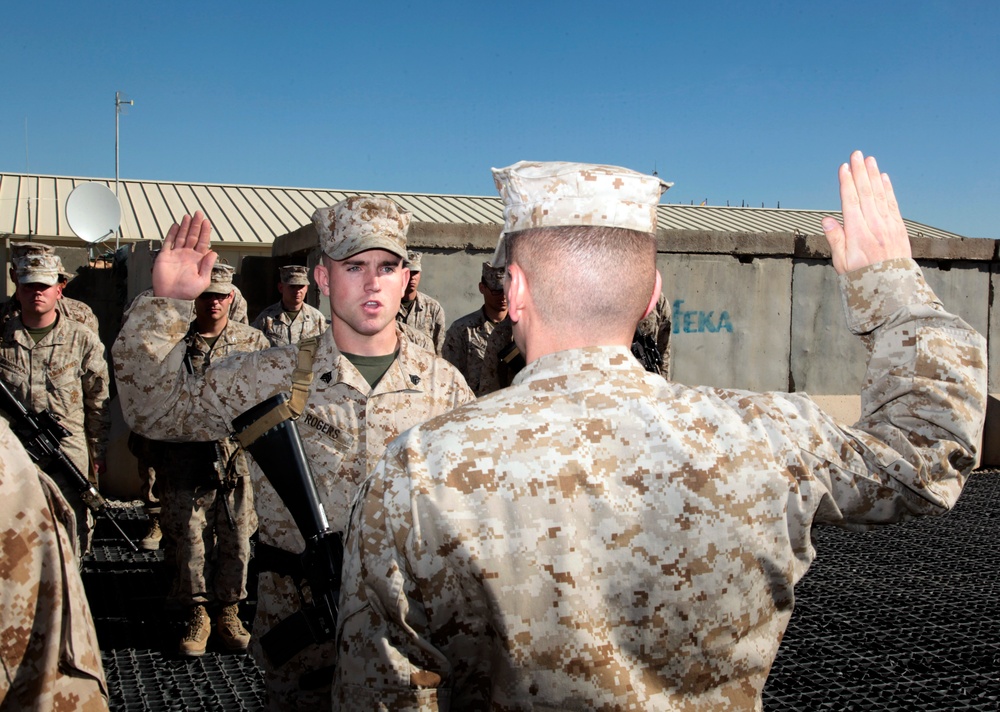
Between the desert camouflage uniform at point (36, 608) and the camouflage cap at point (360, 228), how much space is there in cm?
127

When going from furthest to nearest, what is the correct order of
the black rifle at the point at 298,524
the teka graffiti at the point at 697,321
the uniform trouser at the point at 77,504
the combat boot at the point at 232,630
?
the teka graffiti at the point at 697,321
the uniform trouser at the point at 77,504
the combat boot at the point at 232,630
the black rifle at the point at 298,524

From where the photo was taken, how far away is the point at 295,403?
2.32 meters

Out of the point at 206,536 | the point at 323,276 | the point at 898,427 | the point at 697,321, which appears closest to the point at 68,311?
the point at 206,536

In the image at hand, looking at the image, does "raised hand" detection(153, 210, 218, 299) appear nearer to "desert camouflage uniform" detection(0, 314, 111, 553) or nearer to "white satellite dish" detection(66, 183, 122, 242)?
"desert camouflage uniform" detection(0, 314, 111, 553)

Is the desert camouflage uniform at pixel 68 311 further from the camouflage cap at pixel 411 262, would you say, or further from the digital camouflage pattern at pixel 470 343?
the digital camouflage pattern at pixel 470 343

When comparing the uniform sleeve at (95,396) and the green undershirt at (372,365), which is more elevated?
the green undershirt at (372,365)

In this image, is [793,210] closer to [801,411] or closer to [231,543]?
[231,543]

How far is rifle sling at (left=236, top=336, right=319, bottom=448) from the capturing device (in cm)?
214

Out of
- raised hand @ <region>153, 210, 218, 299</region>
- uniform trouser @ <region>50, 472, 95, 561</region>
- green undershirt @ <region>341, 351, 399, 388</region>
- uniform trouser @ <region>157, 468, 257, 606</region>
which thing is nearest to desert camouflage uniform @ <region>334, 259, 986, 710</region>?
raised hand @ <region>153, 210, 218, 299</region>

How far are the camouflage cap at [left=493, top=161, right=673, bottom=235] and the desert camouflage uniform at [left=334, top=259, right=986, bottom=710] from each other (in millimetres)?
210

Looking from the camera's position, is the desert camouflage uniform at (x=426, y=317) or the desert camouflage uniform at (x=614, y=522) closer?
the desert camouflage uniform at (x=614, y=522)

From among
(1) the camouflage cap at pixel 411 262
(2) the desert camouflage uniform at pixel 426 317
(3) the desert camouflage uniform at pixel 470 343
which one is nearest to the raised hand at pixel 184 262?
(1) the camouflage cap at pixel 411 262

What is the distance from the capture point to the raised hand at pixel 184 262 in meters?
2.05

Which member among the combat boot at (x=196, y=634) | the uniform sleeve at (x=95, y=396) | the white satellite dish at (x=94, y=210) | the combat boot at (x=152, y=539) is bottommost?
the combat boot at (x=152, y=539)
